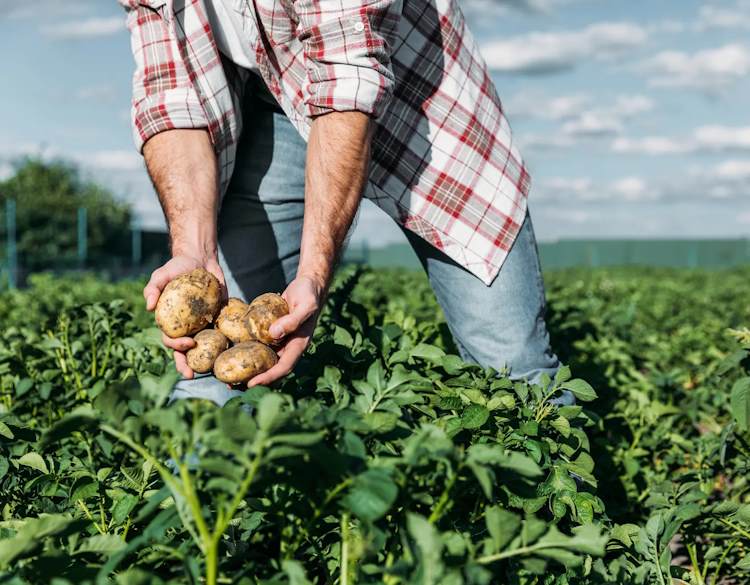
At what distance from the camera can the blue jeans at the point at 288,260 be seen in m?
2.71

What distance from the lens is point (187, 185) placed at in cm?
234

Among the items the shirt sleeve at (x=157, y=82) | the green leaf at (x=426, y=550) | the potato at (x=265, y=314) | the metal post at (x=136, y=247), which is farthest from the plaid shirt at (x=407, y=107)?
the metal post at (x=136, y=247)

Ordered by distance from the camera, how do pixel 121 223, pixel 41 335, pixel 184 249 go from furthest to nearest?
pixel 121 223, pixel 41 335, pixel 184 249

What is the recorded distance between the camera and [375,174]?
8.86 ft

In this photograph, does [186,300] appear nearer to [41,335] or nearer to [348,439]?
[348,439]

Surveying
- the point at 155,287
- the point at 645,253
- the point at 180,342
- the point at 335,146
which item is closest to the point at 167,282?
the point at 155,287

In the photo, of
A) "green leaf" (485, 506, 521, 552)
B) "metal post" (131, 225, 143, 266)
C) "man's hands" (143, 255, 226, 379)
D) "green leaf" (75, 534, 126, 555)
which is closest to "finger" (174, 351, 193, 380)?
"man's hands" (143, 255, 226, 379)

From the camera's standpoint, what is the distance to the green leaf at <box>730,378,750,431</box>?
2367 mm

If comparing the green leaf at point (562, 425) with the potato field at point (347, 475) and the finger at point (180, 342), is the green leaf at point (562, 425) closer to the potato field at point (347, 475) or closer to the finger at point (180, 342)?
the potato field at point (347, 475)

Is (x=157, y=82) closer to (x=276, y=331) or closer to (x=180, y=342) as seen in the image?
(x=180, y=342)

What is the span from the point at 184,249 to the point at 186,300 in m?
0.30

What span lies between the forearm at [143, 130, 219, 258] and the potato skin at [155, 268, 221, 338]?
202 millimetres

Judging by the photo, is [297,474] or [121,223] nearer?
[297,474]

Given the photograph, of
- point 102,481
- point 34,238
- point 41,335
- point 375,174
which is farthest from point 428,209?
point 34,238
